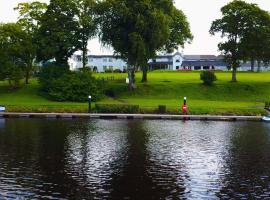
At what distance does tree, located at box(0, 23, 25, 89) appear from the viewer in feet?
282

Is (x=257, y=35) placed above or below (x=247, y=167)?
above

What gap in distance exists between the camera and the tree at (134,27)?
85062 mm

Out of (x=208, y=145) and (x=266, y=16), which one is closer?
(x=208, y=145)

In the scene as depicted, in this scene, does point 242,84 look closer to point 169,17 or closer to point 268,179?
point 169,17

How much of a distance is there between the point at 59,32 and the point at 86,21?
17.4ft

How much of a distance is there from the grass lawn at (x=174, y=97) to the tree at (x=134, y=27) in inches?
249

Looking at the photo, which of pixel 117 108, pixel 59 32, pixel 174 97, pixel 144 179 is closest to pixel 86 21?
pixel 59 32

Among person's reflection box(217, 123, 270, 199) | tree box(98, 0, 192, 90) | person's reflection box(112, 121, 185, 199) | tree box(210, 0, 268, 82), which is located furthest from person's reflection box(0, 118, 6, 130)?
tree box(210, 0, 268, 82)

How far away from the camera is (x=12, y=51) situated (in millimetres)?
87000

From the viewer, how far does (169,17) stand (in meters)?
89.5

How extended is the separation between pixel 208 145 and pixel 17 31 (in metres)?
55.2

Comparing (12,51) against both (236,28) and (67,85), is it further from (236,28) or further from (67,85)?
(236,28)

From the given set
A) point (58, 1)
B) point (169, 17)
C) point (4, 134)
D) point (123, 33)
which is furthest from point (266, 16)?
point (4, 134)

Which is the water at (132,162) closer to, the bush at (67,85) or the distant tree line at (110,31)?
the bush at (67,85)
